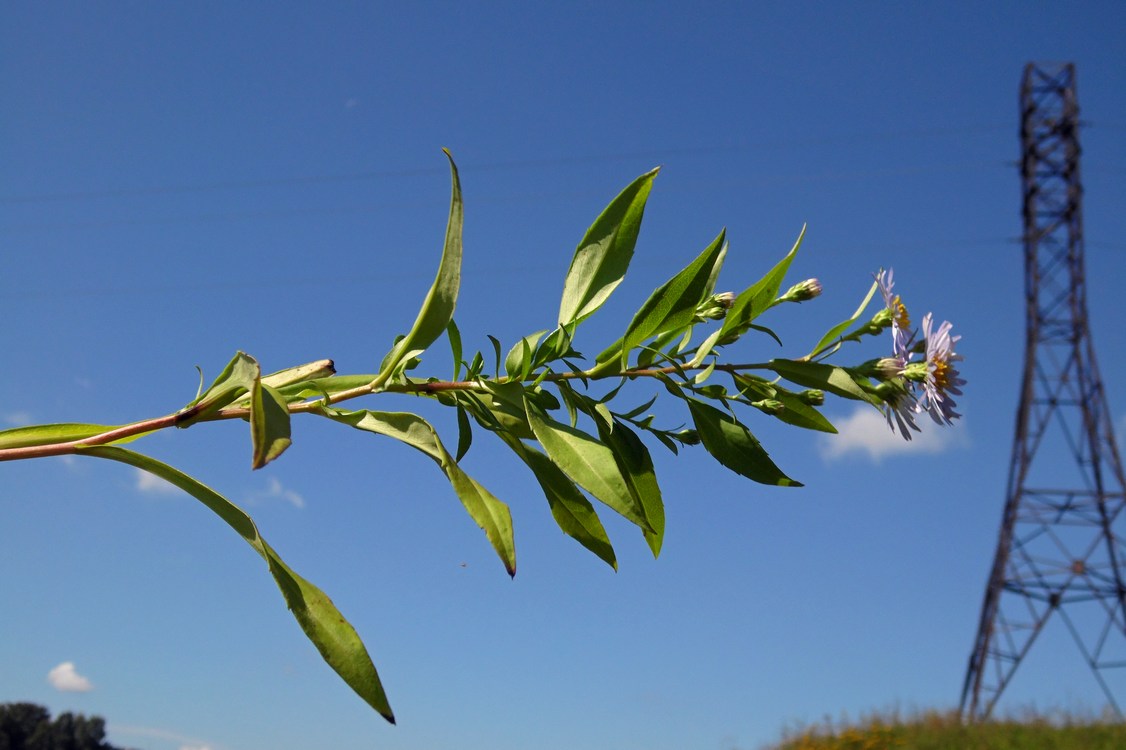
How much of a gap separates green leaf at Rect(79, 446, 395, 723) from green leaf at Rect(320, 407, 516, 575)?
0.12 m

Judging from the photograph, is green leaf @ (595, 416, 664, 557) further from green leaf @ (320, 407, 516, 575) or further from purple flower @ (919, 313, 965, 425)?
purple flower @ (919, 313, 965, 425)

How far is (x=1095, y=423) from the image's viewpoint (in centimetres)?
1130

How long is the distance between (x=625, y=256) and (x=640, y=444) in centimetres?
17

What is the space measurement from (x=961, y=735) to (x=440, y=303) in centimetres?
976

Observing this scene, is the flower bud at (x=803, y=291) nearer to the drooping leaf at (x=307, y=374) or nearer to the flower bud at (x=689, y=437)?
the flower bud at (x=689, y=437)

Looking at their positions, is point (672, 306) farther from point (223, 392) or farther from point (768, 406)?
point (223, 392)

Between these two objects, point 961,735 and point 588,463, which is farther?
point 961,735

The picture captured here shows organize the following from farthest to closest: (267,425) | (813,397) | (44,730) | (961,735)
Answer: (44,730) < (961,735) < (813,397) < (267,425)

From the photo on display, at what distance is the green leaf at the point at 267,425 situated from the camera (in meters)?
0.66

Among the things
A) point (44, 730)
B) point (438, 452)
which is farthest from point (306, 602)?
point (44, 730)

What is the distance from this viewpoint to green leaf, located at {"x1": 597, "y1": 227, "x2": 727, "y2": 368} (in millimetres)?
847

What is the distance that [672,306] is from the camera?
860 millimetres

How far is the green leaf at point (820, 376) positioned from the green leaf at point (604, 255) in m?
0.16

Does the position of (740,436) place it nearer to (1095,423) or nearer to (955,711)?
(955,711)
